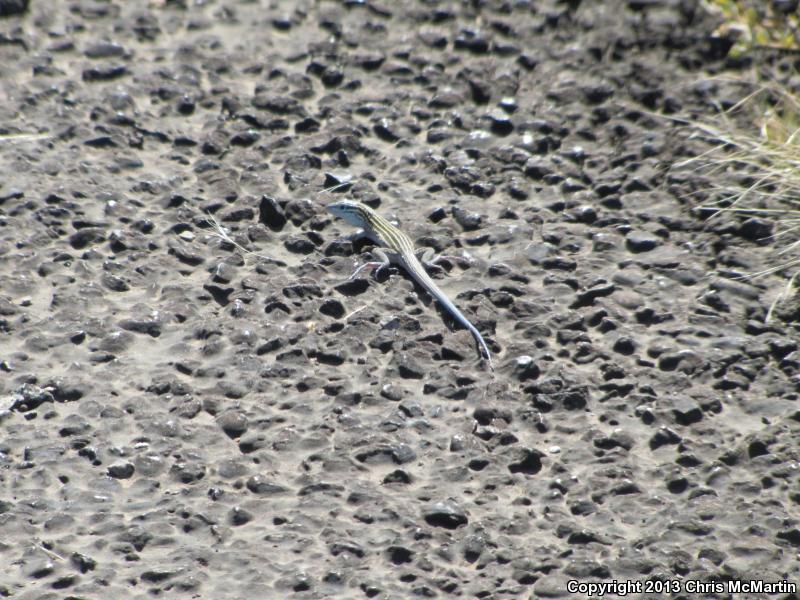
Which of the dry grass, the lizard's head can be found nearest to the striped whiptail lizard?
the lizard's head

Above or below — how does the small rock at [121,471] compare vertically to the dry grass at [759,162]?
below

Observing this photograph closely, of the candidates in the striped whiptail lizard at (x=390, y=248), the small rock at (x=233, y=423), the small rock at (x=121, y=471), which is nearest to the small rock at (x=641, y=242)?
the striped whiptail lizard at (x=390, y=248)

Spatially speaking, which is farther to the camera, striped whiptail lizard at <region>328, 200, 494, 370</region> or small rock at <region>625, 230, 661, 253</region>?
small rock at <region>625, 230, 661, 253</region>

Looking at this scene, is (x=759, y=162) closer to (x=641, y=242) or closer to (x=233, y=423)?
(x=641, y=242)

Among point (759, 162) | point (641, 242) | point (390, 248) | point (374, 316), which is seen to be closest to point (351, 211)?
point (390, 248)

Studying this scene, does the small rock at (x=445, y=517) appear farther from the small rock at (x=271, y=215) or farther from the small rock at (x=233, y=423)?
the small rock at (x=271, y=215)

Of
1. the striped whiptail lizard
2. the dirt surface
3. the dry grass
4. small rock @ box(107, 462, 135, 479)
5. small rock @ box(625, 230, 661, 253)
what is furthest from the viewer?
the dry grass

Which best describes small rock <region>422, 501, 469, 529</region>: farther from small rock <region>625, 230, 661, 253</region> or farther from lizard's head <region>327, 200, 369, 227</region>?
small rock <region>625, 230, 661, 253</region>

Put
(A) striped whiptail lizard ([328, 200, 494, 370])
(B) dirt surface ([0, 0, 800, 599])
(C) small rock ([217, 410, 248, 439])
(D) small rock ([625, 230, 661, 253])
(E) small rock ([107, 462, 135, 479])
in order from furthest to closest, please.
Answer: (D) small rock ([625, 230, 661, 253])
(A) striped whiptail lizard ([328, 200, 494, 370])
(C) small rock ([217, 410, 248, 439])
(E) small rock ([107, 462, 135, 479])
(B) dirt surface ([0, 0, 800, 599])
